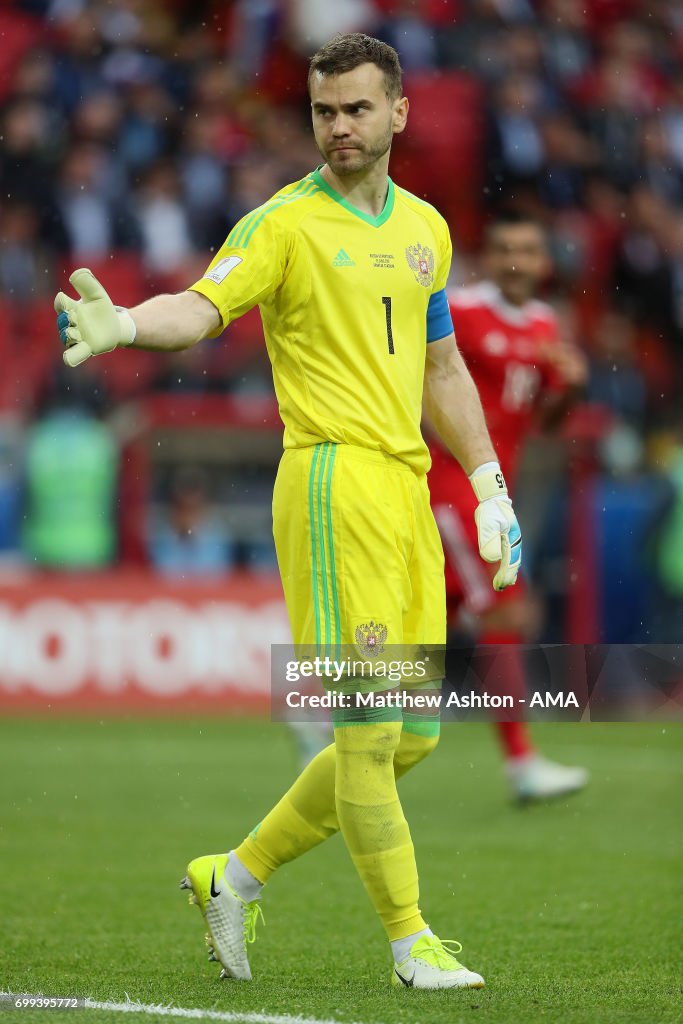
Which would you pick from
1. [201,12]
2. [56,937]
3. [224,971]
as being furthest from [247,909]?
[201,12]

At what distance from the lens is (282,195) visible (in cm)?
422

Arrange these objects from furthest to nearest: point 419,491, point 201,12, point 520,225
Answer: point 201,12 → point 520,225 → point 419,491

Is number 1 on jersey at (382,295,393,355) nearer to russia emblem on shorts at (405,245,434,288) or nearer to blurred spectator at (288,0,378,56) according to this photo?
russia emblem on shorts at (405,245,434,288)

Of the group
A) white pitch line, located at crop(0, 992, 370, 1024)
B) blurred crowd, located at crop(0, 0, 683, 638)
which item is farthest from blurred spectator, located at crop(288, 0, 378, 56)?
white pitch line, located at crop(0, 992, 370, 1024)

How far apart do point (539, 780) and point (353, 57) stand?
4.09 metres

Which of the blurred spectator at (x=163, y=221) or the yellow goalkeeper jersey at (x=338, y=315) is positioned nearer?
the yellow goalkeeper jersey at (x=338, y=315)

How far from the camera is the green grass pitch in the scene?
4.07 metres

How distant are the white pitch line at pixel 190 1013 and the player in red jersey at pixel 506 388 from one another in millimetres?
3794

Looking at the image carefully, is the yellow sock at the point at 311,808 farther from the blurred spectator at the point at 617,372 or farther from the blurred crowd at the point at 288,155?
the blurred spectator at the point at 617,372

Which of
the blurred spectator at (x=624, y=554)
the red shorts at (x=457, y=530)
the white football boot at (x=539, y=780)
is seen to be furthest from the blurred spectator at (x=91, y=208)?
the white football boot at (x=539, y=780)

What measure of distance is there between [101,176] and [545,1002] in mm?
10121

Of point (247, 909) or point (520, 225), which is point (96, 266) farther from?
point (247, 909)

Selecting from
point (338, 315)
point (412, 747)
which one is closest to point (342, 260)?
point (338, 315)

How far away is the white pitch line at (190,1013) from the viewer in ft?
12.1
